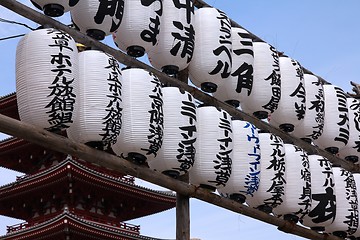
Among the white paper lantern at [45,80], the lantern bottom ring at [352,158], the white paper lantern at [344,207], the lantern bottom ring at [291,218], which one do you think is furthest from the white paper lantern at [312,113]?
the white paper lantern at [45,80]

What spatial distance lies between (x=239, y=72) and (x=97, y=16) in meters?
2.46

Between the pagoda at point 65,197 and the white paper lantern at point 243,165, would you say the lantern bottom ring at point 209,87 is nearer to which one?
the white paper lantern at point 243,165

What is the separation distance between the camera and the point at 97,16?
7.45 metres

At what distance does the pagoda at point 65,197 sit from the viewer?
18.4 m

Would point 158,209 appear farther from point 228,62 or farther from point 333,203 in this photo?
point 228,62

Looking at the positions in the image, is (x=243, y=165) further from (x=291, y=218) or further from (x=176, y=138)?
(x=291, y=218)

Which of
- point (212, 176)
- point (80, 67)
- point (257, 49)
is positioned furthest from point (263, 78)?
point (80, 67)

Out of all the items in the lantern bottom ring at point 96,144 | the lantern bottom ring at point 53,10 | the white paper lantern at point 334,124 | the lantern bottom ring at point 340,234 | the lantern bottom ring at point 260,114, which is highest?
the white paper lantern at point 334,124

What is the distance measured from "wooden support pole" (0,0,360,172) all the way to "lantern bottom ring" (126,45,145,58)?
52 millimetres

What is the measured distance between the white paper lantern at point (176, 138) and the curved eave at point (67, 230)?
10373mm

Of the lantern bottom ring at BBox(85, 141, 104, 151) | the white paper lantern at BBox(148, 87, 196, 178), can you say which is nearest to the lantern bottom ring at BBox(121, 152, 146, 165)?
the white paper lantern at BBox(148, 87, 196, 178)

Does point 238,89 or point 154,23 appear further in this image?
point 238,89

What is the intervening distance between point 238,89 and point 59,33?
2.95 metres

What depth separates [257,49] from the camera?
387 inches
